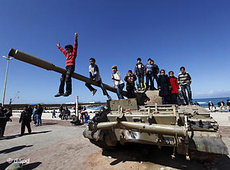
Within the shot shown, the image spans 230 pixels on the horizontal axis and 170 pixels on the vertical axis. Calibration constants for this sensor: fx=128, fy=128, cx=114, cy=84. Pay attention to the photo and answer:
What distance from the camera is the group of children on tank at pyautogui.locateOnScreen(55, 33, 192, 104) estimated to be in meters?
3.17

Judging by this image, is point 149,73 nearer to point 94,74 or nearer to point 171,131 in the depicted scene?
point 94,74

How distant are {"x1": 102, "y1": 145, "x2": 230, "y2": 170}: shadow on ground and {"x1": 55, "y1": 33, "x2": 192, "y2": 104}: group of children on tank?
1.86 meters

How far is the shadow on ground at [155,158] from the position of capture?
320cm

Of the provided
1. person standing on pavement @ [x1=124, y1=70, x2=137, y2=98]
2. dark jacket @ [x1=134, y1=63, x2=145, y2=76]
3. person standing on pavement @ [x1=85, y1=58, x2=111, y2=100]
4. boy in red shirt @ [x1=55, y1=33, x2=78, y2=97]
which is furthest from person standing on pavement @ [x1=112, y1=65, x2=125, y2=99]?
dark jacket @ [x1=134, y1=63, x2=145, y2=76]

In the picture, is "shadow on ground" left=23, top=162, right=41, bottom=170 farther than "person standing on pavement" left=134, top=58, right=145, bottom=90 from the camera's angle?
No

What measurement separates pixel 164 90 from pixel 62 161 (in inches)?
169

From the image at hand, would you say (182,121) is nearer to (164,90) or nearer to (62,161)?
(164,90)

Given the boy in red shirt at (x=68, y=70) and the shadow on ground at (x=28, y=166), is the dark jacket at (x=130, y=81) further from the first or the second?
the shadow on ground at (x=28, y=166)

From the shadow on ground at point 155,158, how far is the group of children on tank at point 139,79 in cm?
186

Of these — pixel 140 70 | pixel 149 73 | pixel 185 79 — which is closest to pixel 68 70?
pixel 149 73

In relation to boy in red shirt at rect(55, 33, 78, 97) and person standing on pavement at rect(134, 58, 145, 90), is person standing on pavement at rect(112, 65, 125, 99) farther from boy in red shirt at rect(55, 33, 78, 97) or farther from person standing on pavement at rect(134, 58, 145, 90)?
person standing on pavement at rect(134, 58, 145, 90)

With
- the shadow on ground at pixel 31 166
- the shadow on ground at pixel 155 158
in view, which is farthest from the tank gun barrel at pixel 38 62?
the shadow on ground at pixel 31 166

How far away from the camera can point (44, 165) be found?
11.8 ft

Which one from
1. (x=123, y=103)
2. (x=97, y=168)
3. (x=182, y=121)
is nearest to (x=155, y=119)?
(x=182, y=121)
